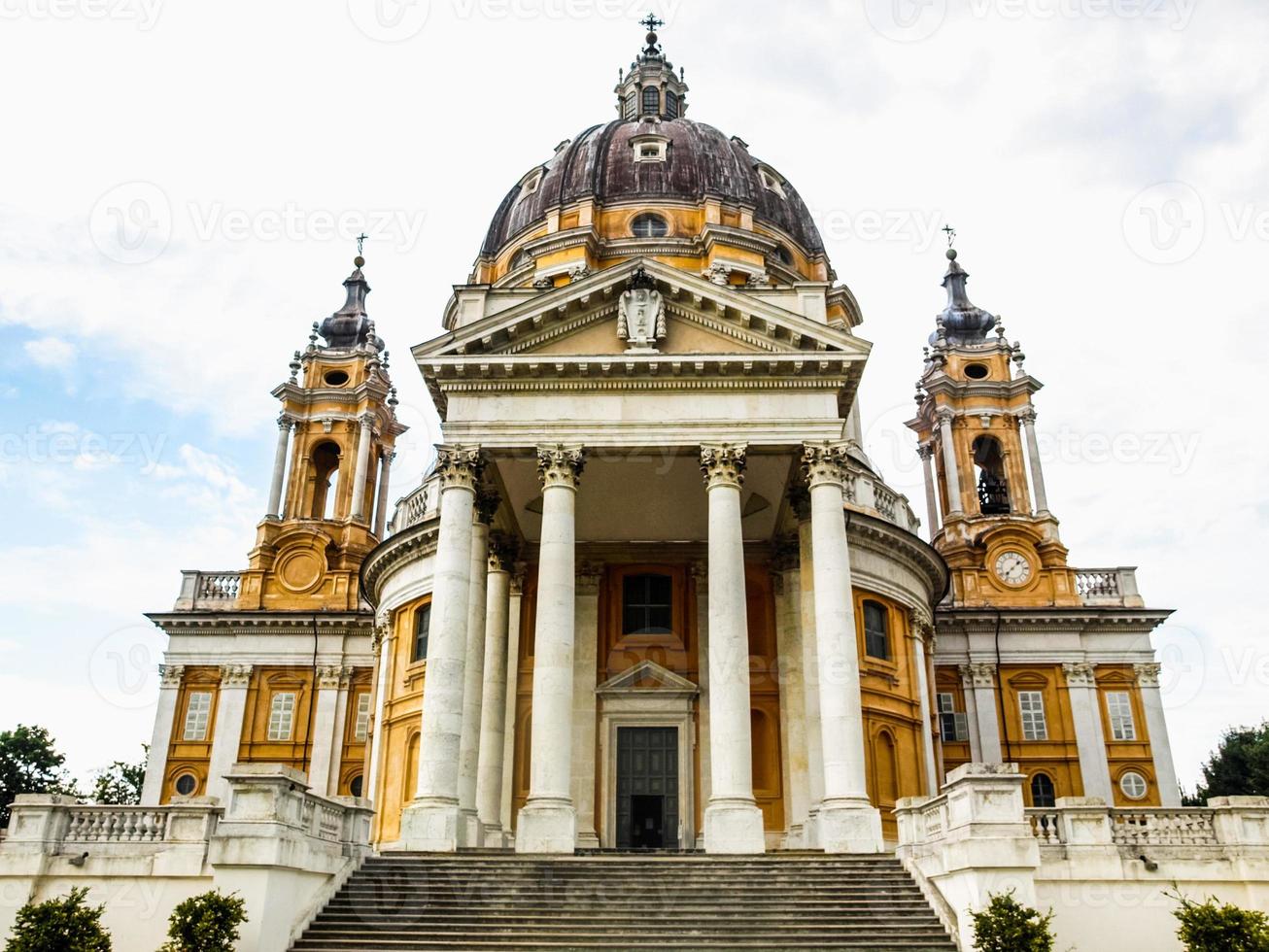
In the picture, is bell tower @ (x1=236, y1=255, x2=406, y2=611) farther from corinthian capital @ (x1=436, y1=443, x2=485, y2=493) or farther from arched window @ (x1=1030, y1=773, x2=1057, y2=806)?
arched window @ (x1=1030, y1=773, x2=1057, y2=806)

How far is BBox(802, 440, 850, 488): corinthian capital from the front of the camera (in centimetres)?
2172

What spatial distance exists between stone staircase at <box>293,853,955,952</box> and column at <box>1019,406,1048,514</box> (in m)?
27.5

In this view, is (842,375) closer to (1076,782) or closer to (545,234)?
(545,234)

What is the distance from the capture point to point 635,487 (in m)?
25.8

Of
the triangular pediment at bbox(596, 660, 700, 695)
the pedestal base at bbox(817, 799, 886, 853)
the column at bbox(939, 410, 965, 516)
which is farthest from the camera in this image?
the column at bbox(939, 410, 965, 516)

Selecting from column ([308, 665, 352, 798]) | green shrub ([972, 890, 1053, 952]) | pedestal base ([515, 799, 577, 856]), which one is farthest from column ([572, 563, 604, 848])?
column ([308, 665, 352, 798])

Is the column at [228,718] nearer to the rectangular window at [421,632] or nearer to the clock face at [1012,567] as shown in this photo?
the rectangular window at [421,632]

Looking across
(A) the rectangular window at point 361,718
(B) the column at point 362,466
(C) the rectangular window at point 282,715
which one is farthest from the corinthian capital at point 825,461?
(B) the column at point 362,466

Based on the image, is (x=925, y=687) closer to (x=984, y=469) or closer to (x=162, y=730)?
(x=984, y=469)

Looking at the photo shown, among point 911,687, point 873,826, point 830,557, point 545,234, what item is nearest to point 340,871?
point 873,826

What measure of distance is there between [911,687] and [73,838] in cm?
2139

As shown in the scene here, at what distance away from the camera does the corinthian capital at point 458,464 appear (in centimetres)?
2183

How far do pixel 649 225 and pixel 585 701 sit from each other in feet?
62.3

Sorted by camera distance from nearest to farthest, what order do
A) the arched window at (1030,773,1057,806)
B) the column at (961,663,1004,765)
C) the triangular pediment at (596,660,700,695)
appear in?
the triangular pediment at (596,660,700,695)
the arched window at (1030,773,1057,806)
the column at (961,663,1004,765)
